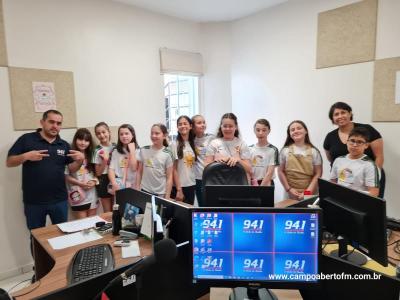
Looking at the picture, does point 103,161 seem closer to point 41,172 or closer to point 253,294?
point 41,172

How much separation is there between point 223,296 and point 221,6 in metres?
3.69

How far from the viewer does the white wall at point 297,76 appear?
9.96 feet

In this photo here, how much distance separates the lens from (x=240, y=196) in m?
1.67

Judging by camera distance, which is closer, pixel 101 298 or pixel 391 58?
pixel 101 298

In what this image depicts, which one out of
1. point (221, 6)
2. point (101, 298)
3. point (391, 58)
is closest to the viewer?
point (101, 298)

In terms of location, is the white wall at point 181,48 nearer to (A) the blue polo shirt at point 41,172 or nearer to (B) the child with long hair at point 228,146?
(A) the blue polo shirt at point 41,172

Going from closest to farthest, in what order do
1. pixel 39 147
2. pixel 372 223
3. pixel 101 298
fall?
pixel 101 298, pixel 372 223, pixel 39 147

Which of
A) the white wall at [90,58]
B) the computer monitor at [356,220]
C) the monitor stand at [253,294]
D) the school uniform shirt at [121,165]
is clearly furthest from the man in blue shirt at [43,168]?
the computer monitor at [356,220]

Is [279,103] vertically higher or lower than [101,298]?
higher

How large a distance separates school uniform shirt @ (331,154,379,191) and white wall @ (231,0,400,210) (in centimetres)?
106

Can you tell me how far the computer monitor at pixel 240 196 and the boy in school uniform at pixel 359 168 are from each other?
100 cm

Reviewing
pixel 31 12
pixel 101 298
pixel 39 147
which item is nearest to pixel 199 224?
pixel 101 298

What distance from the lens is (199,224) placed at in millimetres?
1203

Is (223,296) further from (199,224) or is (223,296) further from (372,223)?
(372,223)
